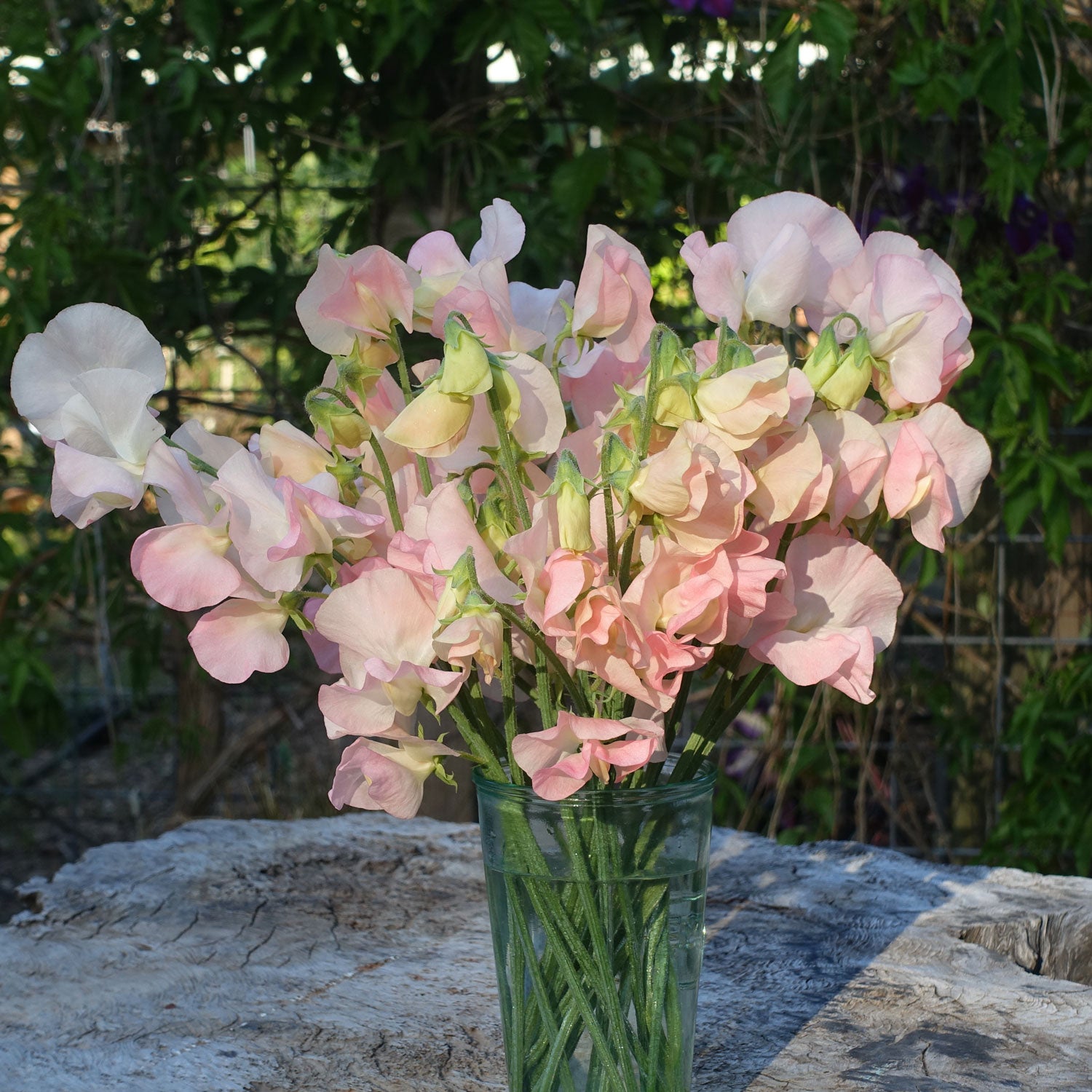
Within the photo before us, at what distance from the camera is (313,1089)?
0.87 m

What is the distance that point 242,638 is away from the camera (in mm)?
657

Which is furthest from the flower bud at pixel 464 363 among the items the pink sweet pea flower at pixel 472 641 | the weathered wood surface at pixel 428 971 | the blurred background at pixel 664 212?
the blurred background at pixel 664 212

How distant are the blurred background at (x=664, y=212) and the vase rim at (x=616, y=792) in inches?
43.8

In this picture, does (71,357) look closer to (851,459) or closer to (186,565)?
(186,565)

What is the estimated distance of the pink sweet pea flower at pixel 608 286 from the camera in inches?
25.5

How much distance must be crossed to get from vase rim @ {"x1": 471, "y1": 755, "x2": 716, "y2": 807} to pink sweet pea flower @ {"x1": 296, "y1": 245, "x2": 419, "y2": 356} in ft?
0.81

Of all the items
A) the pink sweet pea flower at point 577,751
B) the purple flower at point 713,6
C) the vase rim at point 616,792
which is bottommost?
the vase rim at point 616,792

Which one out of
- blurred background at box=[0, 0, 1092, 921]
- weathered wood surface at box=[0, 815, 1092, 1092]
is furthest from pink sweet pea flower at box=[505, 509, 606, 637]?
blurred background at box=[0, 0, 1092, 921]

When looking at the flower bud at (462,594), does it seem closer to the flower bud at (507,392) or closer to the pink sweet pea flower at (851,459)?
the flower bud at (507,392)

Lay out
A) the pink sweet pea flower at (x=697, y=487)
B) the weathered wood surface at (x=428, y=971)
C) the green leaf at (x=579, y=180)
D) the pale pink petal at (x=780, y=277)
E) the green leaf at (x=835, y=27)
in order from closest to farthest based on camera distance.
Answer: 1. the pink sweet pea flower at (x=697, y=487)
2. the pale pink petal at (x=780, y=277)
3. the weathered wood surface at (x=428, y=971)
4. the green leaf at (x=835, y=27)
5. the green leaf at (x=579, y=180)

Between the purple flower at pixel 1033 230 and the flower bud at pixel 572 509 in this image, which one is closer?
the flower bud at pixel 572 509

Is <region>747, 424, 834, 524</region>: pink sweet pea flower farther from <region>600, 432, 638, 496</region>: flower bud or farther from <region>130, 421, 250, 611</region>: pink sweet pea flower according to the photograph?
<region>130, 421, 250, 611</region>: pink sweet pea flower

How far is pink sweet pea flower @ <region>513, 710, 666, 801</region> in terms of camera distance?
58cm

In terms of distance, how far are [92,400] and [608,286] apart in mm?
263
